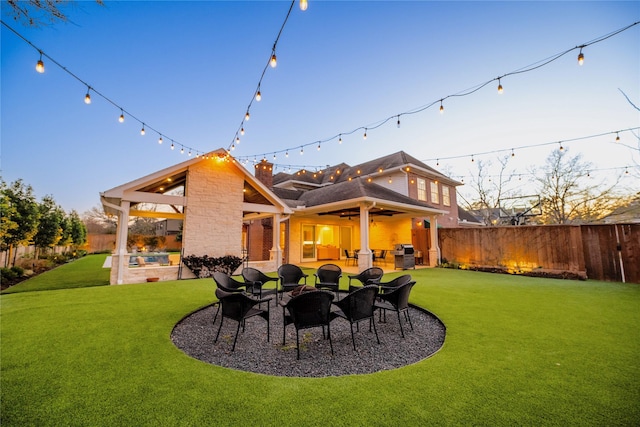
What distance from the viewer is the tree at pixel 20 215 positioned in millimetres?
9539

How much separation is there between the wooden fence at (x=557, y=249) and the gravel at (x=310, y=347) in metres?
8.37

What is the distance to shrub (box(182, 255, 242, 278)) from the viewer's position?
9008 mm

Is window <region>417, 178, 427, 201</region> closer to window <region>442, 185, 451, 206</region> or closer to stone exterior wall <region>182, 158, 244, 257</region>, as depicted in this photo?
window <region>442, 185, 451, 206</region>

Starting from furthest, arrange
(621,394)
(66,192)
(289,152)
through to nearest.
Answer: (66,192)
(289,152)
(621,394)

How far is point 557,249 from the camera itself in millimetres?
9703

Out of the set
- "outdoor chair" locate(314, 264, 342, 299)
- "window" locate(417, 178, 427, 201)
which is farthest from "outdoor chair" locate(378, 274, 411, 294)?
"window" locate(417, 178, 427, 201)

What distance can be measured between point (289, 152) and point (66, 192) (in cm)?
3757

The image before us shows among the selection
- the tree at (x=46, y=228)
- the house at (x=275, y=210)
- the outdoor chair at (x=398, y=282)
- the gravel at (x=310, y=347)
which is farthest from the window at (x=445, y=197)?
the tree at (x=46, y=228)

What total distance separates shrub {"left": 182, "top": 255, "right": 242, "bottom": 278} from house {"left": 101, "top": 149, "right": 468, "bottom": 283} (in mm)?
290

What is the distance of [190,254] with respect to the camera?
9.16m

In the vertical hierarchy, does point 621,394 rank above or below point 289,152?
below

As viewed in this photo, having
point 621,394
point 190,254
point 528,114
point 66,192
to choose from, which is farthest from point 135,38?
point 66,192

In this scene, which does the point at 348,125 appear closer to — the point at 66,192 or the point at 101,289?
the point at 101,289

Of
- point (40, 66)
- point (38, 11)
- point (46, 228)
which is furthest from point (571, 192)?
point (46, 228)
